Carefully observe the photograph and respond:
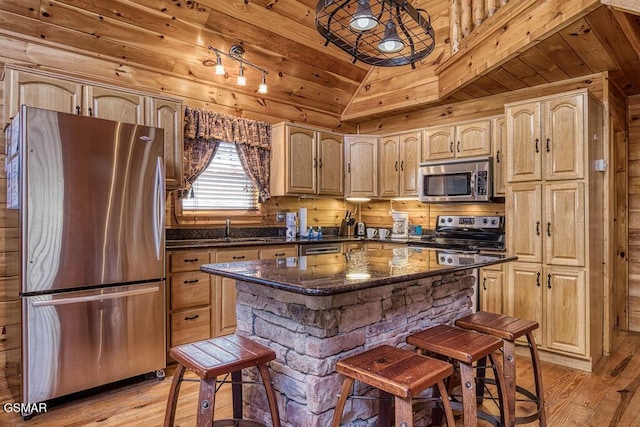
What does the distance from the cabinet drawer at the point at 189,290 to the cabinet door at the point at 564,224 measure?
2.98 metres

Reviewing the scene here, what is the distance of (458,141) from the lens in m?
4.39

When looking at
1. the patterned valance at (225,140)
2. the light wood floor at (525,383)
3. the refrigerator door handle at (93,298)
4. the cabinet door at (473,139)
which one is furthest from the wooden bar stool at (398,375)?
the cabinet door at (473,139)

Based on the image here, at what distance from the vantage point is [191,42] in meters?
3.78

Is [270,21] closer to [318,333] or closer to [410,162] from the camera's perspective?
[410,162]

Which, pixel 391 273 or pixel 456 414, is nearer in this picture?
pixel 391 273

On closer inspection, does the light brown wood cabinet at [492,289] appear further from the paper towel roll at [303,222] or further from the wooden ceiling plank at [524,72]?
the paper towel roll at [303,222]

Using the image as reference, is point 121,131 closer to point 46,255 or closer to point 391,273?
point 46,255

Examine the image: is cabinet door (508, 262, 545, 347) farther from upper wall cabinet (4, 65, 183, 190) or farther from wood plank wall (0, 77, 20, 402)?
wood plank wall (0, 77, 20, 402)

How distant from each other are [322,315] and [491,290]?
259 centimetres

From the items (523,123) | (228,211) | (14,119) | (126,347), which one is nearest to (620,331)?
(523,123)

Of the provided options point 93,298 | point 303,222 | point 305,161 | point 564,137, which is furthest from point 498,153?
point 93,298

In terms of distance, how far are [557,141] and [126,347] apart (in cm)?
375

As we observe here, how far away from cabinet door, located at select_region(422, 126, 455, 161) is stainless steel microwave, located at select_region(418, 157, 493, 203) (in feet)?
0.35

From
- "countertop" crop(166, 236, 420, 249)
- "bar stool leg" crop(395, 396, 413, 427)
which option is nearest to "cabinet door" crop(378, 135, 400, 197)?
"countertop" crop(166, 236, 420, 249)
